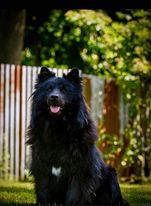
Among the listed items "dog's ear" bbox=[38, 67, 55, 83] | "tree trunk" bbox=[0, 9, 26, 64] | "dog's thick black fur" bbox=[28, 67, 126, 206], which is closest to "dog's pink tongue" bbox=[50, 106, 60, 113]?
"dog's thick black fur" bbox=[28, 67, 126, 206]

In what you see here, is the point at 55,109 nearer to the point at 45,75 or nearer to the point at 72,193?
the point at 45,75

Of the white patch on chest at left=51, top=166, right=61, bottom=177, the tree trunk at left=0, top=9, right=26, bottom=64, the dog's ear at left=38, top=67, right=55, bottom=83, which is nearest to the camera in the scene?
the white patch on chest at left=51, top=166, right=61, bottom=177

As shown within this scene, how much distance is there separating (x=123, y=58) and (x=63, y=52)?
7376 mm

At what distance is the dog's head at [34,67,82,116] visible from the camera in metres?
8.52

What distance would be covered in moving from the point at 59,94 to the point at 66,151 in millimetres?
692

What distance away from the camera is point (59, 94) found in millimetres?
8531

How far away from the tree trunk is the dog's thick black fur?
9089 millimetres

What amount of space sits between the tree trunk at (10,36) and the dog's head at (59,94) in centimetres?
906

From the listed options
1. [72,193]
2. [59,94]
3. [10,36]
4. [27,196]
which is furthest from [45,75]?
[10,36]

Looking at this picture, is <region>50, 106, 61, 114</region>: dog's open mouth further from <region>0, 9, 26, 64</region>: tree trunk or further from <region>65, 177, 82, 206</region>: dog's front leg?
<region>0, 9, 26, 64</region>: tree trunk

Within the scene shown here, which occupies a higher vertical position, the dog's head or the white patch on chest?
the dog's head

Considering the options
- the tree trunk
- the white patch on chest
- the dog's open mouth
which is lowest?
the white patch on chest

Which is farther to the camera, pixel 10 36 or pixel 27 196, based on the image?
pixel 10 36

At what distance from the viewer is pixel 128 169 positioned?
52.4ft
